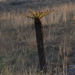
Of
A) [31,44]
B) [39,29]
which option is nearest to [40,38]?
[39,29]

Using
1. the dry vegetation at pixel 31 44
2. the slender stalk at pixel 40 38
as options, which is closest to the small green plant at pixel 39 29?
the slender stalk at pixel 40 38

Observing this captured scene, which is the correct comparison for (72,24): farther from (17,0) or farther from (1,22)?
(17,0)

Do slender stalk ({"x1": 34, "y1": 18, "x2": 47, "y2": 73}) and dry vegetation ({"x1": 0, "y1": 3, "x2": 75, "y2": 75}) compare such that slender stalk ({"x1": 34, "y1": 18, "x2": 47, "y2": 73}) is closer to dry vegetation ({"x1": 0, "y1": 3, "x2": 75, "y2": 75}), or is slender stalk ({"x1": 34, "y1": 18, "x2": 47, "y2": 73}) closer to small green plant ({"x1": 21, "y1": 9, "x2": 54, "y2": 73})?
small green plant ({"x1": 21, "y1": 9, "x2": 54, "y2": 73})

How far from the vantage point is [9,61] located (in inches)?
253

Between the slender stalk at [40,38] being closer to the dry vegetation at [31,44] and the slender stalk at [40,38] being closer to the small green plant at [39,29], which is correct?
the small green plant at [39,29]

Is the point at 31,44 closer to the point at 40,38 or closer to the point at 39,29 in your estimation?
the point at 40,38

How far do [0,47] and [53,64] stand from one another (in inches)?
72.7

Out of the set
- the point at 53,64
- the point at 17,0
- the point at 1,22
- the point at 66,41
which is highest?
the point at 17,0

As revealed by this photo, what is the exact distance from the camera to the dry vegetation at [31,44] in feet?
19.2

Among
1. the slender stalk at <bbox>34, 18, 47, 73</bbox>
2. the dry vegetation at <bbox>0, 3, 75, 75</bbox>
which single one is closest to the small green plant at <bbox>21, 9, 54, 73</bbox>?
the slender stalk at <bbox>34, 18, 47, 73</bbox>

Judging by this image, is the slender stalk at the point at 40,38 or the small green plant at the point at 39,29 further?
the slender stalk at the point at 40,38

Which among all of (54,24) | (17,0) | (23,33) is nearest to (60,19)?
(54,24)

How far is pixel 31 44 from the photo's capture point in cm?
734

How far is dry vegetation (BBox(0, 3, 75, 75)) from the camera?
584 cm
